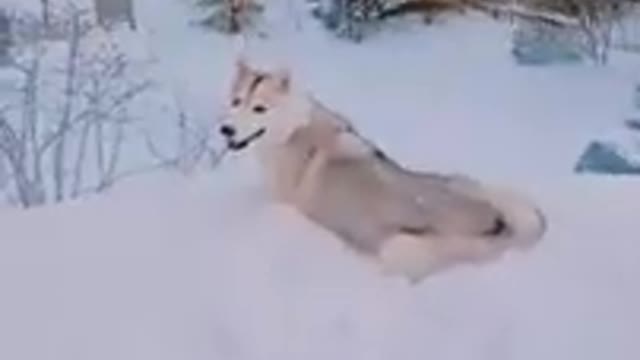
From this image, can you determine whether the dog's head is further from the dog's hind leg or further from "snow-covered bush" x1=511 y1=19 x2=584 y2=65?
"snow-covered bush" x1=511 y1=19 x2=584 y2=65

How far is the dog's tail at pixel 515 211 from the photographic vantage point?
6.07ft

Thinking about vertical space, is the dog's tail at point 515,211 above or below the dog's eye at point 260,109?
below

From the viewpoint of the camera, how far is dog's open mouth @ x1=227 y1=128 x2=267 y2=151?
208 centimetres

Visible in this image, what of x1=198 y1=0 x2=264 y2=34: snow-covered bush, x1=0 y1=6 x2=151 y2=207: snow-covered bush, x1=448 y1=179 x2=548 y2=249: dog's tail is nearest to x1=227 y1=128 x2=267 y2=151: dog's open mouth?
x1=448 y1=179 x2=548 y2=249: dog's tail

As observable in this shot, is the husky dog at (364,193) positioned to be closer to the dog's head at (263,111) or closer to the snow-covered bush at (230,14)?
the dog's head at (263,111)

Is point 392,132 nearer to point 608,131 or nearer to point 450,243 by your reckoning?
point 608,131

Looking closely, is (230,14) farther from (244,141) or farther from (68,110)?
(244,141)

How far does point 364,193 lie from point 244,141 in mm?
221

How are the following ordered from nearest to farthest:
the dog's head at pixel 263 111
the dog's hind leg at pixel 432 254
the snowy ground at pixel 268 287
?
the snowy ground at pixel 268 287 → the dog's hind leg at pixel 432 254 → the dog's head at pixel 263 111

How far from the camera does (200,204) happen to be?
6.66 ft

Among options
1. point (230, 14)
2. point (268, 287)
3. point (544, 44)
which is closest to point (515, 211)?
point (268, 287)

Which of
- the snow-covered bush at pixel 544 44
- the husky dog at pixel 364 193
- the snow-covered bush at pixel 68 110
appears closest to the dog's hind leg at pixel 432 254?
the husky dog at pixel 364 193

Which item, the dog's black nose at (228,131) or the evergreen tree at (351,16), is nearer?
the dog's black nose at (228,131)

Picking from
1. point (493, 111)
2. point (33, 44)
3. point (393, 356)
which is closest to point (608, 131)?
Answer: point (493, 111)
